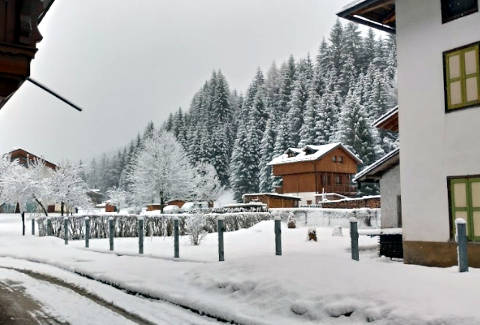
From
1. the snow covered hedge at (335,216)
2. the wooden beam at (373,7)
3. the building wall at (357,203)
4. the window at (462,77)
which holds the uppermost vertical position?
the wooden beam at (373,7)

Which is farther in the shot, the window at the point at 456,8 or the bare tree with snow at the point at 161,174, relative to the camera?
the bare tree with snow at the point at 161,174

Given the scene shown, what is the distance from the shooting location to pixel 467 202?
1280 centimetres

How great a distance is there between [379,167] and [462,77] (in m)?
10.8

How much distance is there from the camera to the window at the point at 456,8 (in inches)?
511

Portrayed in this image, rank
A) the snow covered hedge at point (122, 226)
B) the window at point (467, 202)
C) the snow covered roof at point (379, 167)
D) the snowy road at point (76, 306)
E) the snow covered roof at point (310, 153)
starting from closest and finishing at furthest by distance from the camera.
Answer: the snowy road at point (76, 306), the window at point (467, 202), the snow covered roof at point (379, 167), the snow covered hedge at point (122, 226), the snow covered roof at point (310, 153)

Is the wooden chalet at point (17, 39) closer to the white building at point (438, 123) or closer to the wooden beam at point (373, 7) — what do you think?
the white building at point (438, 123)

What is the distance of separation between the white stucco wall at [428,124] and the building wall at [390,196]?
983 centimetres

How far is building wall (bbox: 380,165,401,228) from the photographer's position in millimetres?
24091

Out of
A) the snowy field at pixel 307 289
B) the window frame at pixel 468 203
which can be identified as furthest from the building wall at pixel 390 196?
the snowy field at pixel 307 289

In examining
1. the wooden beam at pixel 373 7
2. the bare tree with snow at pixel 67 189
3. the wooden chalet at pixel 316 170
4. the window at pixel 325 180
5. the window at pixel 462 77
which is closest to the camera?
the window at pixel 462 77

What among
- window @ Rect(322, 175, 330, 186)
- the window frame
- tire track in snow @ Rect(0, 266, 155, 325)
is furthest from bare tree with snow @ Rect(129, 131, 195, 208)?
the window frame

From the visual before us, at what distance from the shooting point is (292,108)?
86.3 meters

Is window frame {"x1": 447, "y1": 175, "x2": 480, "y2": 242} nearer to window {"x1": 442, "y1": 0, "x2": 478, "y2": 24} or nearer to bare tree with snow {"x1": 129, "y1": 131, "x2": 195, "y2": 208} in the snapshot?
window {"x1": 442, "y1": 0, "x2": 478, "y2": 24}

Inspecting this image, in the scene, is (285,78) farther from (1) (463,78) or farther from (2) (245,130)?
(1) (463,78)
